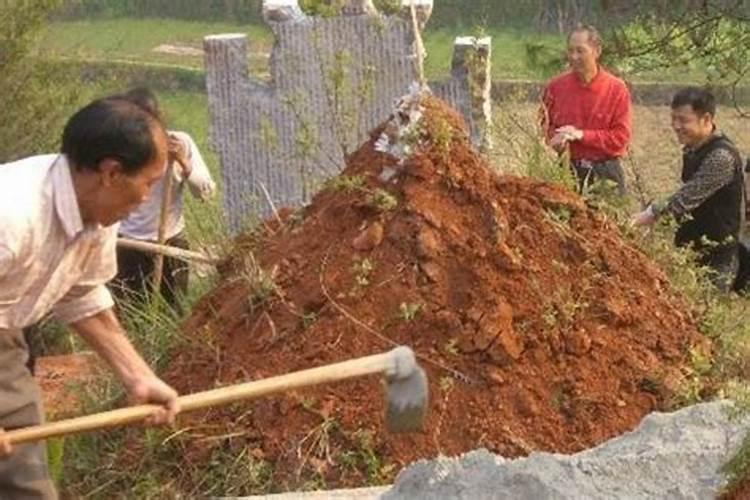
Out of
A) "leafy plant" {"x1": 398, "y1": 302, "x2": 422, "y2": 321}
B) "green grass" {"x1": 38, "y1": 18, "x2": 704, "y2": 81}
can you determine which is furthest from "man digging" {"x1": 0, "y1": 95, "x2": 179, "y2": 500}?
"green grass" {"x1": 38, "y1": 18, "x2": 704, "y2": 81}

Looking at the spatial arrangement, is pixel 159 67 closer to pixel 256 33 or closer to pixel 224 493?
pixel 256 33

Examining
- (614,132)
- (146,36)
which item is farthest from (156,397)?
(146,36)

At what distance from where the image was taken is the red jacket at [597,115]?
840 centimetres

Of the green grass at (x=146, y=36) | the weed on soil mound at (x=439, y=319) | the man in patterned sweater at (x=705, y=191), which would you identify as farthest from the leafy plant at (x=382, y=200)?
the green grass at (x=146, y=36)

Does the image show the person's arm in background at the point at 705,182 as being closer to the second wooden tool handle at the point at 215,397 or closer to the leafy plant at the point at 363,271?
the leafy plant at the point at 363,271

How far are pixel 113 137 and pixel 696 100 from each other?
3627 mm

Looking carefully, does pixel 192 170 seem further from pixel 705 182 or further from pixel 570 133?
pixel 705 182

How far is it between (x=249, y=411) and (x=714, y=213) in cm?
262

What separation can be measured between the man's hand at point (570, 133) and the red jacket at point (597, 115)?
0.19 feet

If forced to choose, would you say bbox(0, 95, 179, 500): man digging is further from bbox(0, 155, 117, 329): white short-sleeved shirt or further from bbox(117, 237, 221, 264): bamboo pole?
bbox(117, 237, 221, 264): bamboo pole

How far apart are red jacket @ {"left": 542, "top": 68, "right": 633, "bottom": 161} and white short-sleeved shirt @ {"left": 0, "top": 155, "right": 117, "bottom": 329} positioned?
4033 millimetres

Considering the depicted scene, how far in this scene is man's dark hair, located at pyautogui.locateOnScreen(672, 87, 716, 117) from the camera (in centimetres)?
741

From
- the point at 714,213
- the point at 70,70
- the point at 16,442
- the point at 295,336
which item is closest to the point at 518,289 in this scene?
the point at 295,336

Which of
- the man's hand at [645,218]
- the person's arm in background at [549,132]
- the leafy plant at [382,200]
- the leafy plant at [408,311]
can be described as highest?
the leafy plant at [382,200]
